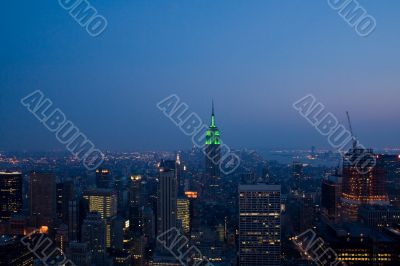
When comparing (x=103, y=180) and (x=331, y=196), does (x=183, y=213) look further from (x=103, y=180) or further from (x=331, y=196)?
(x=331, y=196)

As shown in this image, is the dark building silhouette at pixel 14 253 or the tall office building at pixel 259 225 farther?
the tall office building at pixel 259 225

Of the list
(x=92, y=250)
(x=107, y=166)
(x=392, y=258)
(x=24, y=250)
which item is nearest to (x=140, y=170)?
(x=107, y=166)

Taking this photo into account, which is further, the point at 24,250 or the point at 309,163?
the point at 309,163

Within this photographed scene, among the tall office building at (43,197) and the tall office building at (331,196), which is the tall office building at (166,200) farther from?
the tall office building at (331,196)

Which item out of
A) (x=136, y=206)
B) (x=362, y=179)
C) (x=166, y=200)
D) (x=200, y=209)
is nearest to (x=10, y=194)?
(x=136, y=206)

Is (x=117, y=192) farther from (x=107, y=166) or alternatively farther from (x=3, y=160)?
(x=3, y=160)

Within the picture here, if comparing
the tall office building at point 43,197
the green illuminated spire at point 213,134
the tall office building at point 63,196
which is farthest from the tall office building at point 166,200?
the green illuminated spire at point 213,134
